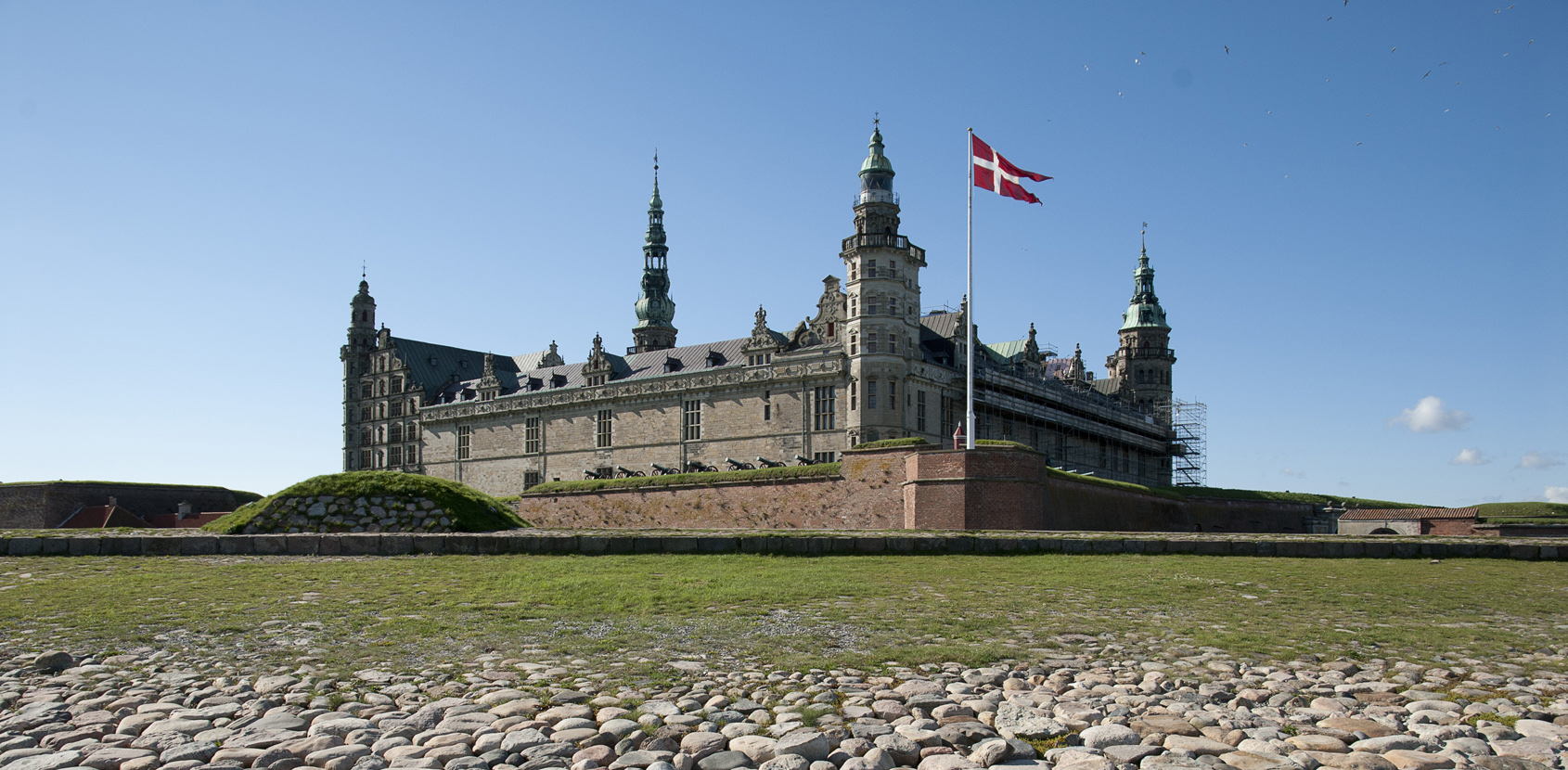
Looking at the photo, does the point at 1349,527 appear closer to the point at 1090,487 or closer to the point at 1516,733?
the point at 1090,487

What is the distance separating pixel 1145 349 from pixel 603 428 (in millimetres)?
50489

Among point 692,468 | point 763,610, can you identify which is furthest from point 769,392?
point 763,610

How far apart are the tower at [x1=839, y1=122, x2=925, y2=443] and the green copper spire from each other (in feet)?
150

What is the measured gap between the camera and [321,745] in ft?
17.5

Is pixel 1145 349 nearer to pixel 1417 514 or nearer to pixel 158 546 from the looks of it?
pixel 1417 514

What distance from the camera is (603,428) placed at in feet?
215

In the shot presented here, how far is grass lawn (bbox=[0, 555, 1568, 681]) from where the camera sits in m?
7.83

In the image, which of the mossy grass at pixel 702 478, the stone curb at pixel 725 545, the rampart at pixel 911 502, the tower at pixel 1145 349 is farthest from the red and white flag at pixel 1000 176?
the tower at pixel 1145 349

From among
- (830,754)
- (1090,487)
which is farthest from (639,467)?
(830,754)

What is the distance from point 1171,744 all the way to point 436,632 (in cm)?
591

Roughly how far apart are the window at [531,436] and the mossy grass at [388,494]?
48205 mm

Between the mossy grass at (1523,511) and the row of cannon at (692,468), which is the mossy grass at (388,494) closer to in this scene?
the row of cannon at (692,468)

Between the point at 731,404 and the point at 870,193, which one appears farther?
the point at 731,404

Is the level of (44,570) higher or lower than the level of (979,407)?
lower
